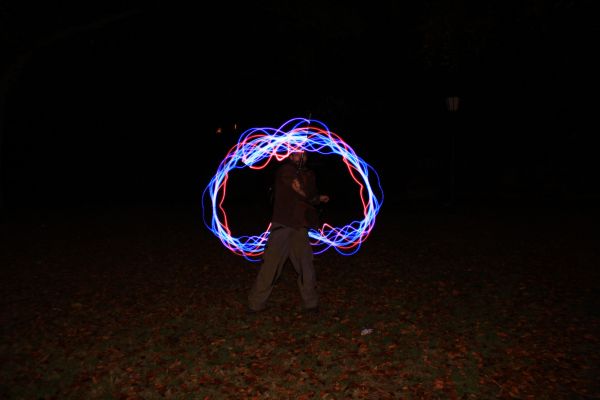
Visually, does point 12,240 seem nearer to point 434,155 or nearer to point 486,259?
point 486,259

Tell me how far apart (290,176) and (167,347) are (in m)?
2.30

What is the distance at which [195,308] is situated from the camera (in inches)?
279

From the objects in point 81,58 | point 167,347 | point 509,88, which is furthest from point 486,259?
point 81,58

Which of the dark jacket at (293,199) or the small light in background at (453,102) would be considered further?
the small light in background at (453,102)

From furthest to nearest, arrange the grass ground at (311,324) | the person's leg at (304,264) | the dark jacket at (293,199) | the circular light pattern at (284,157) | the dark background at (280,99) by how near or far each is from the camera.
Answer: the dark background at (280,99)
the circular light pattern at (284,157)
the person's leg at (304,264)
the dark jacket at (293,199)
the grass ground at (311,324)

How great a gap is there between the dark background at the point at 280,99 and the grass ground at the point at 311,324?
587 cm

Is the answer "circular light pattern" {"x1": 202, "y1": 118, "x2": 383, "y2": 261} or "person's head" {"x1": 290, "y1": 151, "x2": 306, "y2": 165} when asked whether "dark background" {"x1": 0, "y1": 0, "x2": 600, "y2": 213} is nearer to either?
"circular light pattern" {"x1": 202, "y1": 118, "x2": 383, "y2": 261}

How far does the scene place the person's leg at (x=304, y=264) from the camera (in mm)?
6465

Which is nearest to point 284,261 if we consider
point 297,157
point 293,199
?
point 293,199

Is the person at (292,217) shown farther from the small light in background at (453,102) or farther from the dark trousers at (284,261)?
the small light in background at (453,102)

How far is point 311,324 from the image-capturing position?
6.36 m

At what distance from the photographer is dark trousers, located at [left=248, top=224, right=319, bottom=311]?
21.0 ft

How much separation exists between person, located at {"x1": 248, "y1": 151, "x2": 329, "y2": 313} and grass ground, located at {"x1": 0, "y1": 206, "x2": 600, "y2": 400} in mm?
677

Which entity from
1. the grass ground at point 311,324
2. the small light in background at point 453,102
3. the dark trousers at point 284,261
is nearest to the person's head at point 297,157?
the dark trousers at point 284,261
